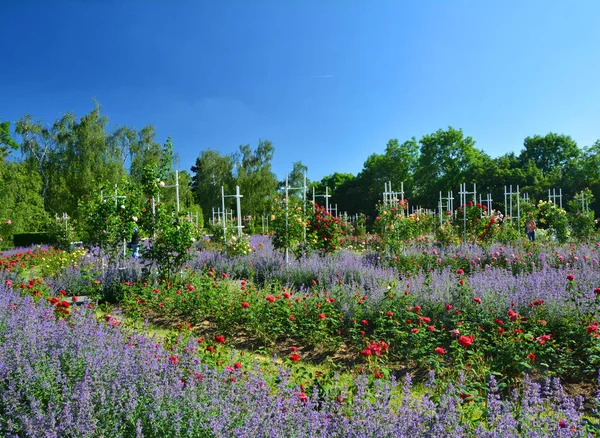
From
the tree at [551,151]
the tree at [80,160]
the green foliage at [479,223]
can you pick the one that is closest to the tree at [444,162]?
the tree at [551,151]

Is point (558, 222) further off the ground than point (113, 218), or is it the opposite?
point (113, 218)

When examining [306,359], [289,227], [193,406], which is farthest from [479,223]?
[193,406]

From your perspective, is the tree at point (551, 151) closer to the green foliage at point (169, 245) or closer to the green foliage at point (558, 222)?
the green foliage at point (558, 222)

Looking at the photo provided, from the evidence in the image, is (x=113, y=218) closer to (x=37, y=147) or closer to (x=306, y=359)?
(x=306, y=359)

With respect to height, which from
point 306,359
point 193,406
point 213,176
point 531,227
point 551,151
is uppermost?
point 551,151

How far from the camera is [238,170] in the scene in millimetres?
33062

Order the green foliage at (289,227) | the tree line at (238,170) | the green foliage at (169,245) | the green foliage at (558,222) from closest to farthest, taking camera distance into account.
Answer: the green foliage at (169,245)
the green foliage at (289,227)
the green foliage at (558,222)
the tree line at (238,170)

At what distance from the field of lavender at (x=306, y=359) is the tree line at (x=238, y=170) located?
4.05 m

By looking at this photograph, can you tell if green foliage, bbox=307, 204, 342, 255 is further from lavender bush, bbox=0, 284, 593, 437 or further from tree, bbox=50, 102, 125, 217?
tree, bbox=50, 102, 125, 217

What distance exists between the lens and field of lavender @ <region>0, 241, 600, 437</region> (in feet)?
6.99

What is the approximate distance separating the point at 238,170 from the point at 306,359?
2954 centimetres

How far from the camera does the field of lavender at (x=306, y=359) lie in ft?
6.99

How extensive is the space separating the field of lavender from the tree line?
4.05 metres

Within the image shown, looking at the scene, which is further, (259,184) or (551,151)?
(551,151)
